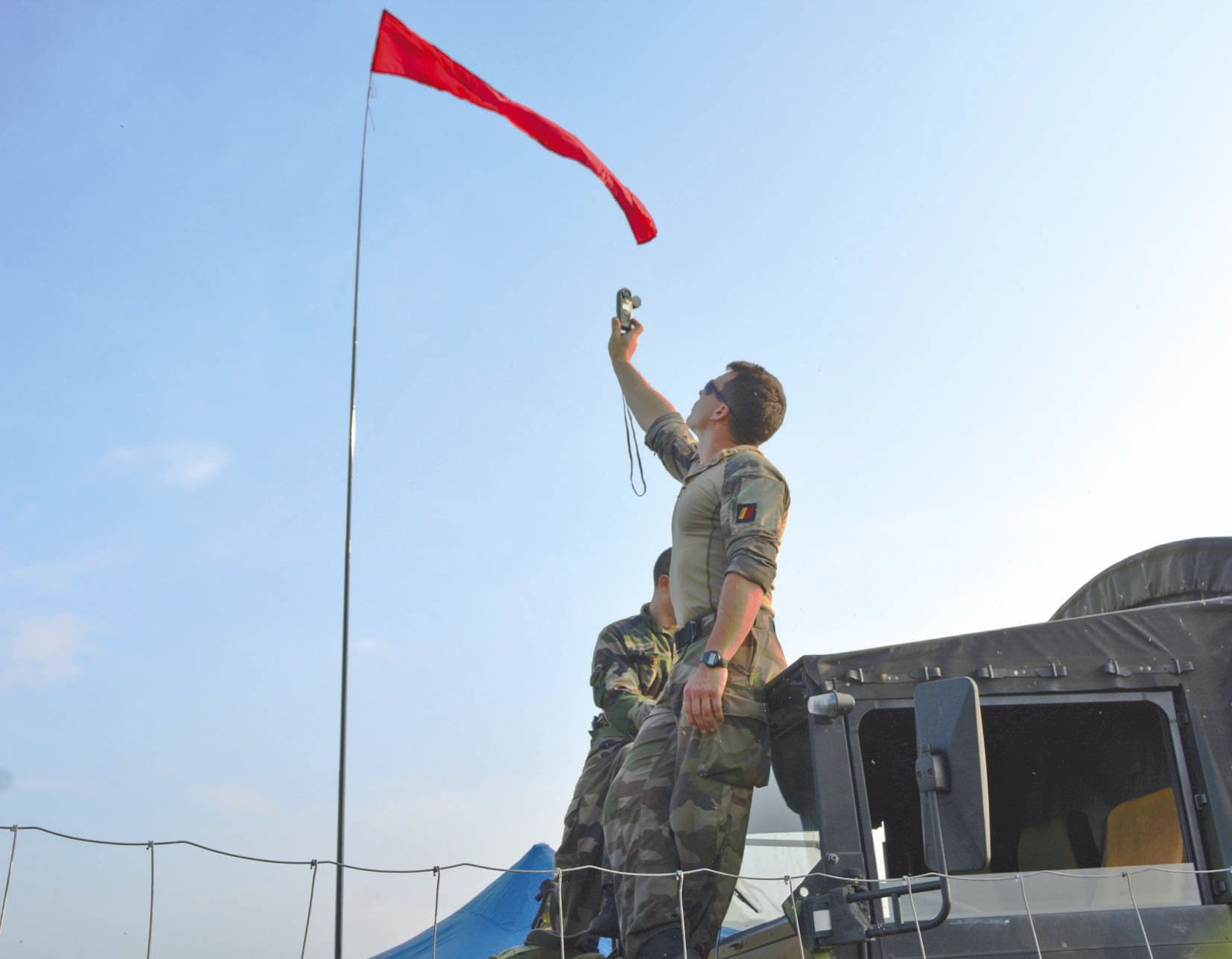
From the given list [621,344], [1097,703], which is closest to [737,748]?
[1097,703]

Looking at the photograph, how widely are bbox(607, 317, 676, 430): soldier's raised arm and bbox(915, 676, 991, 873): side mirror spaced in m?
2.16

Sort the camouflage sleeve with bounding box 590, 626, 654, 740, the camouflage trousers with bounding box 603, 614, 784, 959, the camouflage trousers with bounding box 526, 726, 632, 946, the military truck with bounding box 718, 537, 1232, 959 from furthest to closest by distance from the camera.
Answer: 1. the camouflage sleeve with bounding box 590, 626, 654, 740
2. the camouflage trousers with bounding box 526, 726, 632, 946
3. the camouflage trousers with bounding box 603, 614, 784, 959
4. the military truck with bounding box 718, 537, 1232, 959

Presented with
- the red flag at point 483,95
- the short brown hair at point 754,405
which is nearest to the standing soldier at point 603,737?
the short brown hair at point 754,405

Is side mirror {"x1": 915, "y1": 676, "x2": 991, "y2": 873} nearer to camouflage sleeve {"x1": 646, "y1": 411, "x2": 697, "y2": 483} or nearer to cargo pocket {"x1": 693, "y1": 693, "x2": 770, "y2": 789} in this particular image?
cargo pocket {"x1": 693, "y1": 693, "x2": 770, "y2": 789}

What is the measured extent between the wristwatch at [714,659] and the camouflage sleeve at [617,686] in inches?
42.8

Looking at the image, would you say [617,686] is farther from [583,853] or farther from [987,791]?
[987,791]

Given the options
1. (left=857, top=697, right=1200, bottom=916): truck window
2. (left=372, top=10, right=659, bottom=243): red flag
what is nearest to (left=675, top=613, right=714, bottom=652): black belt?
(left=857, top=697, right=1200, bottom=916): truck window

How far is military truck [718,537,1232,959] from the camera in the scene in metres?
2.92

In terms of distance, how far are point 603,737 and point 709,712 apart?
4.75ft

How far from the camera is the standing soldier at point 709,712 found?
10.9 feet

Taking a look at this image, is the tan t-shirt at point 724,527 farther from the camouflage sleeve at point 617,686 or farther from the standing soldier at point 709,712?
the camouflage sleeve at point 617,686

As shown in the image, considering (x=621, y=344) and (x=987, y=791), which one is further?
(x=621, y=344)

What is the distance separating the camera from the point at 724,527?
371 cm

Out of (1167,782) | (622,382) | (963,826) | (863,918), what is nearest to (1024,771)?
(1167,782)
